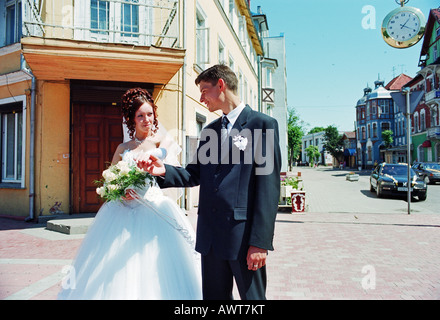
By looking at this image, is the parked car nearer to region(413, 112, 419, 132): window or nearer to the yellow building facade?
the yellow building facade

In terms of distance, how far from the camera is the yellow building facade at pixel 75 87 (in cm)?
756

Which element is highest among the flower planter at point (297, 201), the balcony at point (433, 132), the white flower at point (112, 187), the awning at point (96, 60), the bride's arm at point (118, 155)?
the balcony at point (433, 132)

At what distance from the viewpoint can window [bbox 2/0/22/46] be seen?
9570 millimetres

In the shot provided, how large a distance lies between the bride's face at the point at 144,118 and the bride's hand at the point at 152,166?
1104mm

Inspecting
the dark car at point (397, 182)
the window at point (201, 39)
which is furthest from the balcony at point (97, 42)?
the dark car at point (397, 182)

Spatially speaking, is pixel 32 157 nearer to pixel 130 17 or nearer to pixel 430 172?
pixel 130 17

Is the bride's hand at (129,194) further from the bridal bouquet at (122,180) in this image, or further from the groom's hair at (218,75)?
the groom's hair at (218,75)

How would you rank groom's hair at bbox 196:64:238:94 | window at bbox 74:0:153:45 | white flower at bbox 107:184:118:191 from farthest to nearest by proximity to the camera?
window at bbox 74:0:153:45, white flower at bbox 107:184:118:191, groom's hair at bbox 196:64:238:94

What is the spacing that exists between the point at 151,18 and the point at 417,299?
8.72 m

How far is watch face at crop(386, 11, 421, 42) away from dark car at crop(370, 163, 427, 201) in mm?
9120

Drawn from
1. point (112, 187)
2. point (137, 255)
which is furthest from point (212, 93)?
point (137, 255)

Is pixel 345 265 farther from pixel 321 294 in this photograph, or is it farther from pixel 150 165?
pixel 150 165

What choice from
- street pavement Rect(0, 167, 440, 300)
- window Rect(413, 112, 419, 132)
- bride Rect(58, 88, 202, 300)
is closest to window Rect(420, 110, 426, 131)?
window Rect(413, 112, 419, 132)

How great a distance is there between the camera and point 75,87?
8.56 meters
